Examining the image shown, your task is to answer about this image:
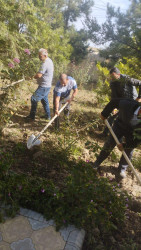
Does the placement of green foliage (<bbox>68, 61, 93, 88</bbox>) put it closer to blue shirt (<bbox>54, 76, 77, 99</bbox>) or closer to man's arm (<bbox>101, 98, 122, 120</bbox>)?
blue shirt (<bbox>54, 76, 77, 99</bbox>)

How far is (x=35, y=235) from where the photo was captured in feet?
5.69

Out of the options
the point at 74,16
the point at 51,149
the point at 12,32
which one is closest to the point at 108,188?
the point at 51,149

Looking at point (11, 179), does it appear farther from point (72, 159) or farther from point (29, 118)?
point (29, 118)

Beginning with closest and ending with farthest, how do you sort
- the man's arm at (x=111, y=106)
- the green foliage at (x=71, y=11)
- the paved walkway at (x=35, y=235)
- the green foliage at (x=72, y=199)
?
the paved walkway at (x=35, y=235) → the green foliage at (x=72, y=199) → the man's arm at (x=111, y=106) → the green foliage at (x=71, y=11)

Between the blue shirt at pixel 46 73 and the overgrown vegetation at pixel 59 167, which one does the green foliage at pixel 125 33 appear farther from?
the blue shirt at pixel 46 73

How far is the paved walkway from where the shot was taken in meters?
1.64

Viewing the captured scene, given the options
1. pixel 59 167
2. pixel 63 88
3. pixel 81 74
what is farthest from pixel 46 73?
pixel 81 74

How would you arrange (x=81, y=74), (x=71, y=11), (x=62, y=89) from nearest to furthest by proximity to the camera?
1. (x=62, y=89)
2. (x=81, y=74)
3. (x=71, y=11)

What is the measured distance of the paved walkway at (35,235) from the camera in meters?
1.64

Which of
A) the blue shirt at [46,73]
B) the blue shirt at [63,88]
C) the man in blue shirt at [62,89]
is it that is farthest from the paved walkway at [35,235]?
the blue shirt at [46,73]

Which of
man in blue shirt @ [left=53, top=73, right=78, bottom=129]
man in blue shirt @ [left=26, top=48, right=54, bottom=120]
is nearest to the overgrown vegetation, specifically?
man in blue shirt @ [left=26, top=48, right=54, bottom=120]

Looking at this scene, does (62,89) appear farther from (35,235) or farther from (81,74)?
(81,74)

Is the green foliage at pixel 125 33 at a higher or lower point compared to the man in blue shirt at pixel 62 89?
higher

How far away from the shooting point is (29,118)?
14.1 ft
